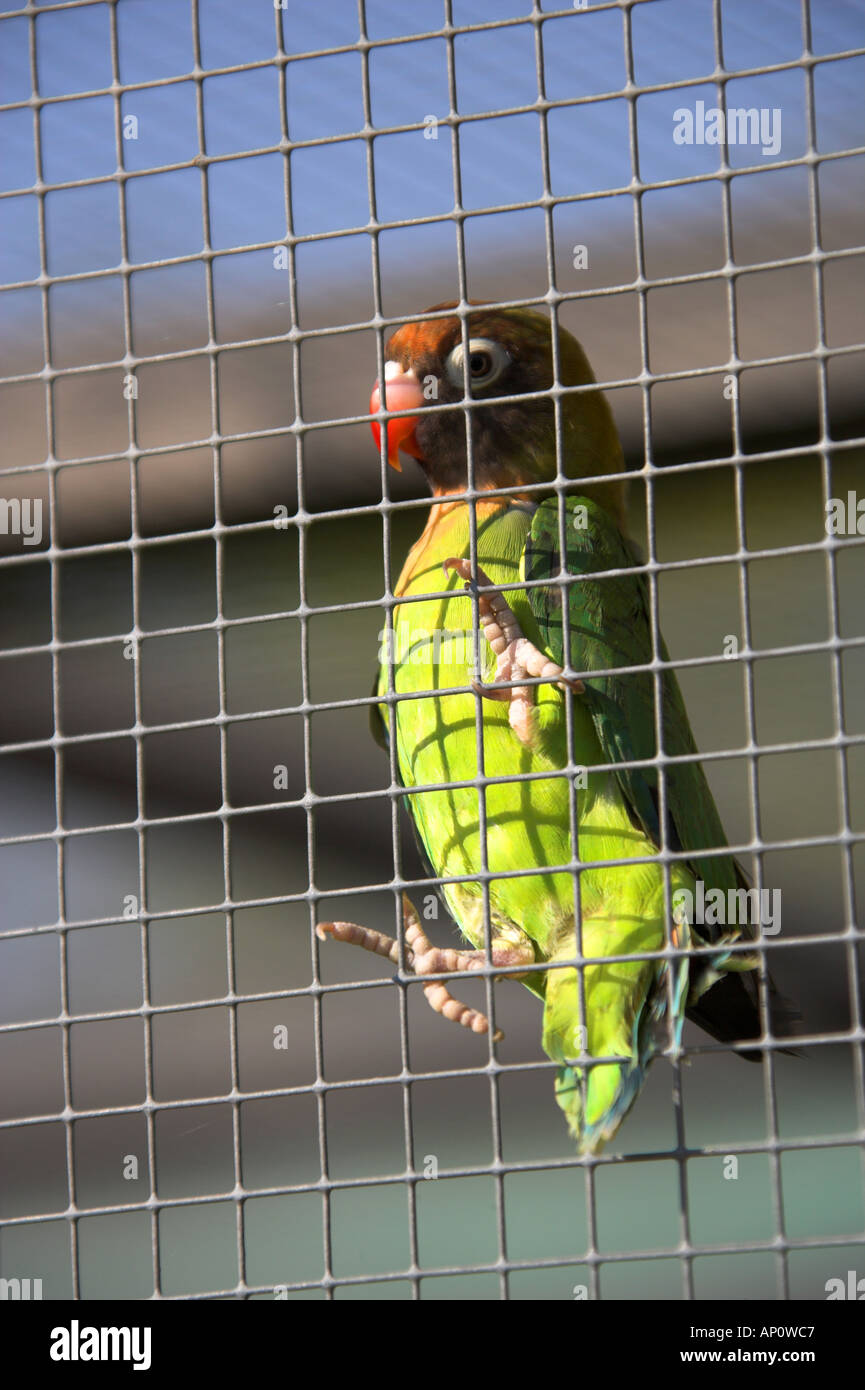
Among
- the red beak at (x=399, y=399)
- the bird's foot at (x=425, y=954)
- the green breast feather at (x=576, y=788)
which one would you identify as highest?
the red beak at (x=399, y=399)

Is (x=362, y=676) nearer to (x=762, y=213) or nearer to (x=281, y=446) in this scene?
(x=281, y=446)

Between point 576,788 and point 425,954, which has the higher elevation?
point 576,788

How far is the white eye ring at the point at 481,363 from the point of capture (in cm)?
262

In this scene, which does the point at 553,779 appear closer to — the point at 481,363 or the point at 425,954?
the point at 425,954

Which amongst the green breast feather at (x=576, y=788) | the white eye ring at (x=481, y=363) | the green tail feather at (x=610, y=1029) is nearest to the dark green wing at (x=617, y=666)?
the green breast feather at (x=576, y=788)

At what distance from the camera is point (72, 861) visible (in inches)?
159

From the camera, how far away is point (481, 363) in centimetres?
264

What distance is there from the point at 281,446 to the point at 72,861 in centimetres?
139

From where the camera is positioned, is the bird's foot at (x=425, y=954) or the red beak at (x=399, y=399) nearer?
the bird's foot at (x=425, y=954)

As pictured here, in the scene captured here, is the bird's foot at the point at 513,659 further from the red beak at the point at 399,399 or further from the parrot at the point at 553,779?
the red beak at the point at 399,399

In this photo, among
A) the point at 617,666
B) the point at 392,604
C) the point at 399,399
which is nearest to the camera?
the point at 392,604

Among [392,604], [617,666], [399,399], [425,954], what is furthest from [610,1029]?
[399,399]

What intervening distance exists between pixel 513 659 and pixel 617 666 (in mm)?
226
